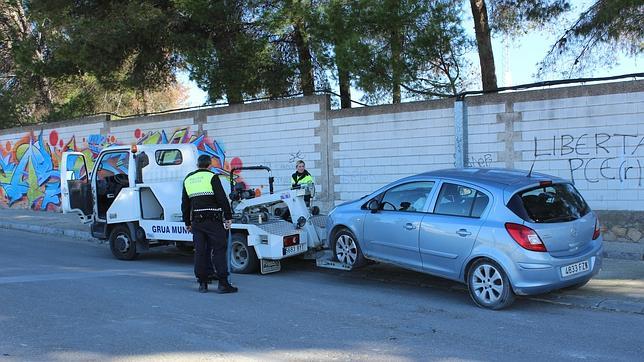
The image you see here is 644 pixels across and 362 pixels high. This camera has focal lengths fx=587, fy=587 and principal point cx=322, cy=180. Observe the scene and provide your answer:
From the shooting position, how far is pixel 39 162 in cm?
2142

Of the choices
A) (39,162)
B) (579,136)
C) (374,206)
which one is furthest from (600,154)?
(39,162)

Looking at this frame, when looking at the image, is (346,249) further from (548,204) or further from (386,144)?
(386,144)

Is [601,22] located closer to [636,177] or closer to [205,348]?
[636,177]

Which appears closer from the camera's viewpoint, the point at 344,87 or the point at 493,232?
the point at 493,232

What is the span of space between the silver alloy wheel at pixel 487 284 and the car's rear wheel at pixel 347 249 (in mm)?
1845

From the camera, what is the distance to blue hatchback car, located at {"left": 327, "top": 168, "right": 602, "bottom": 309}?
252 inches

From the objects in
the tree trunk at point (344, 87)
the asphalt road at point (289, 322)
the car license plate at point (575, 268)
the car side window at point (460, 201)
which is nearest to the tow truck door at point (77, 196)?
the asphalt road at point (289, 322)

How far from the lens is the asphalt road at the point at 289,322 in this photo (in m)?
5.16

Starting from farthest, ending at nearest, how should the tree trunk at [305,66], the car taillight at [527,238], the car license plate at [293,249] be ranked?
the tree trunk at [305,66] → the car license plate at [293,249] → the car taillight at [527,238]

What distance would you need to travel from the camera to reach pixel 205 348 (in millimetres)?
5242

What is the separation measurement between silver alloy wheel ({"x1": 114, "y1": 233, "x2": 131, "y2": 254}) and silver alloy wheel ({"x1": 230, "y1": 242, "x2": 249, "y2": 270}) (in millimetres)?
2468

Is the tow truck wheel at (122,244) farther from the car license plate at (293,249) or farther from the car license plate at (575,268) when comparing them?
the car license plate at (575,268)

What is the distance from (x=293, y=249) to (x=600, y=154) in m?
5.84

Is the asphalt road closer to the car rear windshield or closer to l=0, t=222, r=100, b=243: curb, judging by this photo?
the car rear windshield
